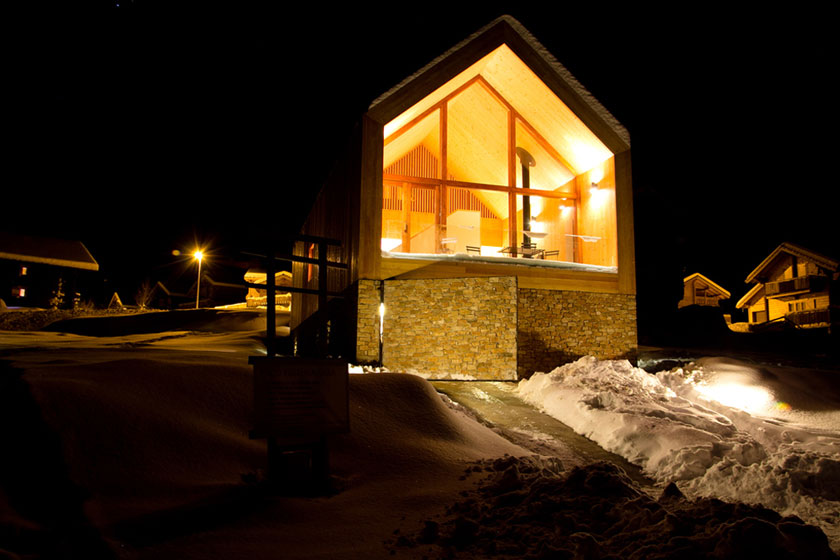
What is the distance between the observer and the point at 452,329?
40.0 ft

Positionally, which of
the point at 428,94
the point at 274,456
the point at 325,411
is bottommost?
the point at 274,456

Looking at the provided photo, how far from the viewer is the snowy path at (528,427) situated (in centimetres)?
680

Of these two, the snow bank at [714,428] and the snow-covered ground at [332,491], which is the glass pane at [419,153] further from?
the snow-covered ground at [332,491]

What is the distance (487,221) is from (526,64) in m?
5.52

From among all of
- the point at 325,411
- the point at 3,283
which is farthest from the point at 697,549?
the point at 3,283

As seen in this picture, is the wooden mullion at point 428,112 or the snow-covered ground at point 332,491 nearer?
the snow-covered ground at point 332,491

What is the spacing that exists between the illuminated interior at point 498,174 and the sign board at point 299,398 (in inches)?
383

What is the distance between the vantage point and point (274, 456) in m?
4.56

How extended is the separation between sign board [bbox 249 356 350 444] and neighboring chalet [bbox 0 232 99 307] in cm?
3164

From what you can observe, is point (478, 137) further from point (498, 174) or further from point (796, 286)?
point (796, 286)

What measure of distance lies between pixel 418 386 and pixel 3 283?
113ft

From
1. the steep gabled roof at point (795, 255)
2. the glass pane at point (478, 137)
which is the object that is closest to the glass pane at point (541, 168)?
the glass pane at point (478, 137)

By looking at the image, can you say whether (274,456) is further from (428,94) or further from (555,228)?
(555,228)

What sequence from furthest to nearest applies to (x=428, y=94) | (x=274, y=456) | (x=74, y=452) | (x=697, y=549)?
(x=428, y=94)
(x=274, y=456)
(x=74, y=452)
(x=697, y=549)
